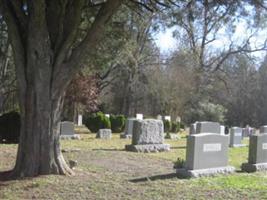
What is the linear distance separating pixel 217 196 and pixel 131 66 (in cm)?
3340

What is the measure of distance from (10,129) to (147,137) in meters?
4.79

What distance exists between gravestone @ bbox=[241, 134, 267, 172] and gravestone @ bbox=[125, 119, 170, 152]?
14.9 feet

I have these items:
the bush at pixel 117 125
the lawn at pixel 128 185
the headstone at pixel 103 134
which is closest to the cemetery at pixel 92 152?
the lawn at pixel 128 185

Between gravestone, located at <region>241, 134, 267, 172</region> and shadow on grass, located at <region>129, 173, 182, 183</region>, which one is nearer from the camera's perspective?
shadow on grass, located at <region>129, 173, 182, 183</region>

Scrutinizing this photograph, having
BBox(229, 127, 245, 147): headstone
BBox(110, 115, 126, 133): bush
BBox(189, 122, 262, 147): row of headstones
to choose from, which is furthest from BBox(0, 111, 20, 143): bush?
BBox(110, 115, 126, 133): bush

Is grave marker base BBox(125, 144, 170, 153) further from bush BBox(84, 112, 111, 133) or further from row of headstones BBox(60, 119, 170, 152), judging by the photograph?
bush BBox(84, 112, 111, 133)

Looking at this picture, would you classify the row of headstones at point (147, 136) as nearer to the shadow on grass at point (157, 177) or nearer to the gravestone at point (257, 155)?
the gravestone at point (257, 155)

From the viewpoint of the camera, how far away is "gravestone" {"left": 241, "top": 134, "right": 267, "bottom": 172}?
1223 cm

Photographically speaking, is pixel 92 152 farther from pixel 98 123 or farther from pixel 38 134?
pixel 98 123

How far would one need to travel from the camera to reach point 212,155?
11195 mm

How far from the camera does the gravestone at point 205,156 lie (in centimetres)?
1061

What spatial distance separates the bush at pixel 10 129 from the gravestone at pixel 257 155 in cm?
846

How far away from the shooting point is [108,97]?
46531 mm

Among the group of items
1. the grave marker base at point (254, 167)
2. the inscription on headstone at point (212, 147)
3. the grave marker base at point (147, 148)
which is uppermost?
the inscription on headstone at point (212, 147)
